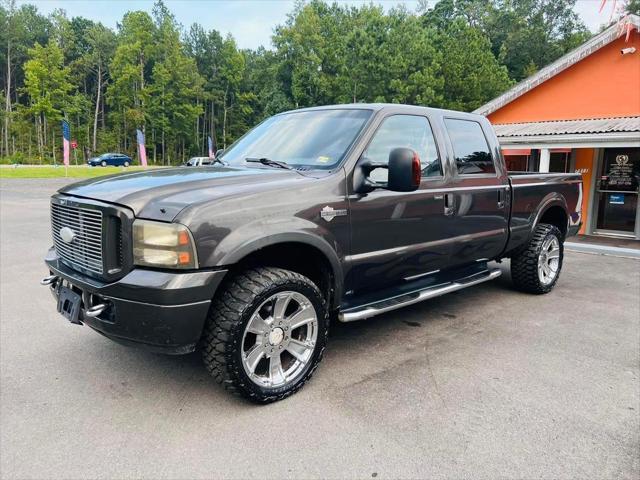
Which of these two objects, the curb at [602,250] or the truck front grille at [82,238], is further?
the curb at [602,250]

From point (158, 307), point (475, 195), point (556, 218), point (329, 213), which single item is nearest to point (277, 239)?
point (329, 213)

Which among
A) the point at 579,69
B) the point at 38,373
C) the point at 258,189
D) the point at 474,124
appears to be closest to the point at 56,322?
the point at 38,373

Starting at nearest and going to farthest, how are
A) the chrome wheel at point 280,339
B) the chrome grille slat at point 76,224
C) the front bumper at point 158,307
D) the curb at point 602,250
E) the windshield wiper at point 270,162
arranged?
the front bumper at point 158,307 < the chrome grille slat at point 76,224 < the chrome wheel at point 280,339 < the windshield wiper at point 270,162 < the curb at point 602,250

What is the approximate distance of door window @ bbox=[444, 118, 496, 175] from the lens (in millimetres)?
4496

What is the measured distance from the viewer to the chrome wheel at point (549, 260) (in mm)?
5703

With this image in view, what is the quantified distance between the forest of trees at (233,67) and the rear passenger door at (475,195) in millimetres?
35510

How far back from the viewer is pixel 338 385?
332 cm

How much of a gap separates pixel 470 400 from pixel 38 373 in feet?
10.1

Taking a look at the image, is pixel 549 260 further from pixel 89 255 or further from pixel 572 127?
pixel 572 127

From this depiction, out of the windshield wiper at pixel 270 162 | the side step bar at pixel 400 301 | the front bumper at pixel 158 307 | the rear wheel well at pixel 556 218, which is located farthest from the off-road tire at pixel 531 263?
the front bumper at pixel 158 307

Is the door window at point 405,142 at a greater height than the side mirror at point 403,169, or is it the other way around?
the door window at point 405,142

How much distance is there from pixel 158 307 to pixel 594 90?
43.1ft

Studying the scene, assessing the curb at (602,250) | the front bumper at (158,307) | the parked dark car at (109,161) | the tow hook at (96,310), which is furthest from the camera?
the parked dark car at (109,161)

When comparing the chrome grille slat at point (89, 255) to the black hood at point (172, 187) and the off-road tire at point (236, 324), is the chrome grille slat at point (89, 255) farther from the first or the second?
the off-road tire at point (236, 324)
